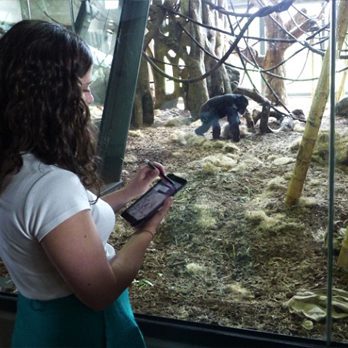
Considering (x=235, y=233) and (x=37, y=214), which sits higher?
(x=37, y=214)

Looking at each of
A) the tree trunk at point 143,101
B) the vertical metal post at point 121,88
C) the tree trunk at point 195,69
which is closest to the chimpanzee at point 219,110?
the tree trunk at point 195,69

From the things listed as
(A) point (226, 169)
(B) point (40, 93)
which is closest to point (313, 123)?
(A) point (226, 169)

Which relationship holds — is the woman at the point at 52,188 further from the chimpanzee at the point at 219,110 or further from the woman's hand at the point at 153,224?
the chimpanzee at the point at 219,110

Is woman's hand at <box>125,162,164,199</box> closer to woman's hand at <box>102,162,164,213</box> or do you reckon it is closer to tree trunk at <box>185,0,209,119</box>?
woman's hand at <box>102,162,164,213</box>

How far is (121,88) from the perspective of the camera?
178cm

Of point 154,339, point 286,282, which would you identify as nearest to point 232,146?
point 286,282

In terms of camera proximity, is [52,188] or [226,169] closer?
[52,188]

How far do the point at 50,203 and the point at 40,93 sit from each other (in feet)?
0.57

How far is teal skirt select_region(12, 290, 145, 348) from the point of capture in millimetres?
730

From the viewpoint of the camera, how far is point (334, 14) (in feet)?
3.03

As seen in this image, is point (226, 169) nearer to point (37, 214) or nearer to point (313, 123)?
point (313, 123)

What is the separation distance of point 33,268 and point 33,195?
15cm

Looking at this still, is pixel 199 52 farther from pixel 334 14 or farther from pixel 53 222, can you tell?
pixel 53 222

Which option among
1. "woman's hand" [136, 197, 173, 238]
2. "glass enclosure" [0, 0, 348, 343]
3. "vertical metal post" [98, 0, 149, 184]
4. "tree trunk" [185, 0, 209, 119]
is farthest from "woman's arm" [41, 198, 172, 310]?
"tree trunk" [185, 0, 209, 119]
